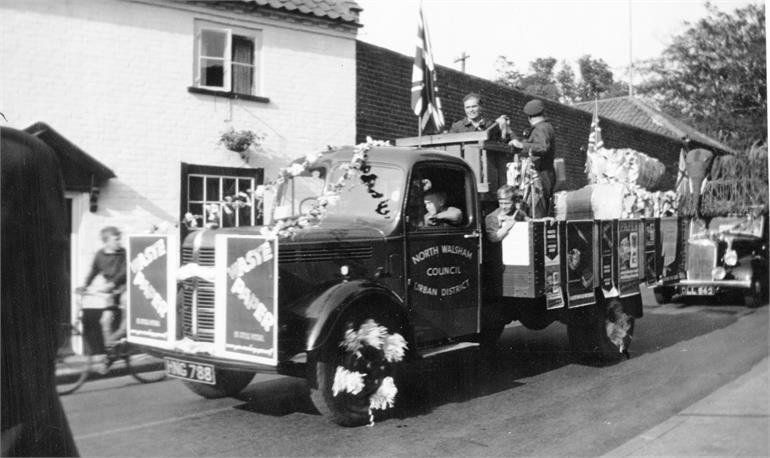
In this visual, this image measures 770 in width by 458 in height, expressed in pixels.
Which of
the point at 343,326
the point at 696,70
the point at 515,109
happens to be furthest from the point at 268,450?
the point at 515,109

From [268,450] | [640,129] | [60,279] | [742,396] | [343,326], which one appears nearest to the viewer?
[60,279]

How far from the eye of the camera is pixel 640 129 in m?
9.16

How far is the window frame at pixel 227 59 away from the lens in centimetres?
887

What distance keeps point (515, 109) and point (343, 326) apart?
5766 millimetres

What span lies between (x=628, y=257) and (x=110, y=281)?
529 centimetres

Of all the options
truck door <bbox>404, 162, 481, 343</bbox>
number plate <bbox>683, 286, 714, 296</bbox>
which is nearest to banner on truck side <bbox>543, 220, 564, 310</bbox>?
truck door <bbox>404, 162, 481, 343</bbox>

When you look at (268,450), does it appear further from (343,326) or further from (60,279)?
(60,279)

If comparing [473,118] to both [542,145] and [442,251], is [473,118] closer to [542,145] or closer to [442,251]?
[542,145]

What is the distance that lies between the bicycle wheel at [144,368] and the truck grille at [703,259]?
26.7ft

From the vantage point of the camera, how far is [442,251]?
558 centimetres

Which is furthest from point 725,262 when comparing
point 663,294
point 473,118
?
point 473,118

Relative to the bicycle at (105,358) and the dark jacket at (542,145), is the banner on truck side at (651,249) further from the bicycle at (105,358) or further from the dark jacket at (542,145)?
the bicycle at (105,358)

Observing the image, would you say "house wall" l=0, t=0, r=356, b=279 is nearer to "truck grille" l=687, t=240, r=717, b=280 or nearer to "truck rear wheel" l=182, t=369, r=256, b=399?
"truck rear wheel" l=182, t=369, r=256, b=399

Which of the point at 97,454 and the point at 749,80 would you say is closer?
the point at 97,454
